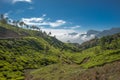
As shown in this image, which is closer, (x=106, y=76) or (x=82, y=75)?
(x=106, y=76)

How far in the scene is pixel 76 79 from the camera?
83812 mm

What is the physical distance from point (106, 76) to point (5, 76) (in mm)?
73771

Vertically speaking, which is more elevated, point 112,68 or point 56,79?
point 112,68

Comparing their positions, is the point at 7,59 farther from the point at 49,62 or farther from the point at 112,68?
the point at 112,68

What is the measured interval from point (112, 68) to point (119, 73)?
8.83m

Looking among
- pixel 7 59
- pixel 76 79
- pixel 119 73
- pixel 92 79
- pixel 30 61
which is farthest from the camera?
pixel 30 61

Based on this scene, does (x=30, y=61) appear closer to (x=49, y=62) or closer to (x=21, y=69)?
(x=49, y=62)

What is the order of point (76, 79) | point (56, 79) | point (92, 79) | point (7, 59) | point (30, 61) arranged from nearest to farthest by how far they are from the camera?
point (92, 79), point (76, 79), point (56, 79), point (7, 59), point (30, 61)

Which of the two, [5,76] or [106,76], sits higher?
[106,76]

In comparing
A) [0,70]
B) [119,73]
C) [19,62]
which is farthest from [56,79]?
[19,62]

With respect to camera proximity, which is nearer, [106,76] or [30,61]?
[106,76]

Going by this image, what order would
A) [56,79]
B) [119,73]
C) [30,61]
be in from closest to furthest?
[119,73] → [56,79] → [30,61]

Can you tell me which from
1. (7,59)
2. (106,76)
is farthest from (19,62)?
(106,76)

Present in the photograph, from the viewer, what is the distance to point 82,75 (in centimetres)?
8481
